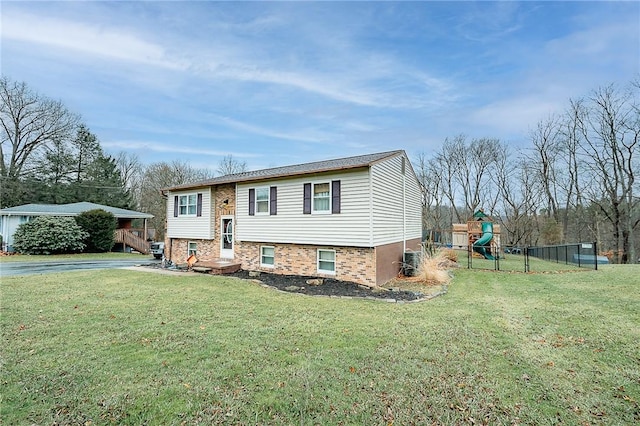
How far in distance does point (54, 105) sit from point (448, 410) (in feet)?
137

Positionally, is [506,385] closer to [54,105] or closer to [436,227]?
[436,227]

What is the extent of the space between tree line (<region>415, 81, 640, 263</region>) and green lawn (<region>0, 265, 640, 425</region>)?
15689 mm

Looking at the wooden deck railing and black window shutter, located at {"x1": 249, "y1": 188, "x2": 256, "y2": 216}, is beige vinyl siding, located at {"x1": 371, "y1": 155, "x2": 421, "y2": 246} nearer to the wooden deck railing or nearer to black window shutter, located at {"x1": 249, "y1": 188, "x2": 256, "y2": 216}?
black window shutter, located at {"x1": 249, "y1": 188, "x2": 256, "y2": 216}

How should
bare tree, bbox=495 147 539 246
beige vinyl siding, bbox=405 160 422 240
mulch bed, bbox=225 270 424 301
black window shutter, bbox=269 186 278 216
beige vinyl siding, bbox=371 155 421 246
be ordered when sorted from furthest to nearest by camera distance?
bare tree, bbox=495 147 539 246 < beige vinyl siding, bbox=405 160 422 240 < black window shutter, bbox=269 186 278 216 < beige vinyl siding, bbox=371 155 421 246 < mulch bed, bbox=225 270 424 301

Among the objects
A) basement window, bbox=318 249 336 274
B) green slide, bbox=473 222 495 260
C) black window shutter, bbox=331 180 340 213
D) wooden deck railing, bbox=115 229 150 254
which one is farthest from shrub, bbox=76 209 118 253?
green slide, bbox=473 222 495 260

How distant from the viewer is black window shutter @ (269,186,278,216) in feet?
40.3

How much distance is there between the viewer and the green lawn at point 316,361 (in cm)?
316

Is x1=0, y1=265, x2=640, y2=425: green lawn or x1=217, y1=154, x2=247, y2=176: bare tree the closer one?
x1=0, y1=265, x2=640, y2=425: green lawn

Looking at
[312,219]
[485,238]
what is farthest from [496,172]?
[312,219]

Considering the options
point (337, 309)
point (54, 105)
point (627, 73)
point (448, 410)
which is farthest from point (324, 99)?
point (54, 105)

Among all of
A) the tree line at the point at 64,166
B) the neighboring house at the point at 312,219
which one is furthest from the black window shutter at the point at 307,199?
the tree line at the point at 64,166

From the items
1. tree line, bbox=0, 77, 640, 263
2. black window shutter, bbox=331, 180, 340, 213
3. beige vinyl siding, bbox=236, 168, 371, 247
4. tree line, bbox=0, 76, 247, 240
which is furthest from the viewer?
tree line, bbox=0, 76, 247, 240

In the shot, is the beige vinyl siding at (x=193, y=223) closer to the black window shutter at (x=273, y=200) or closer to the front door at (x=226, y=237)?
the front door at (x=226, y=237)

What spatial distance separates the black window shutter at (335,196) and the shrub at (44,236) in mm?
19750
